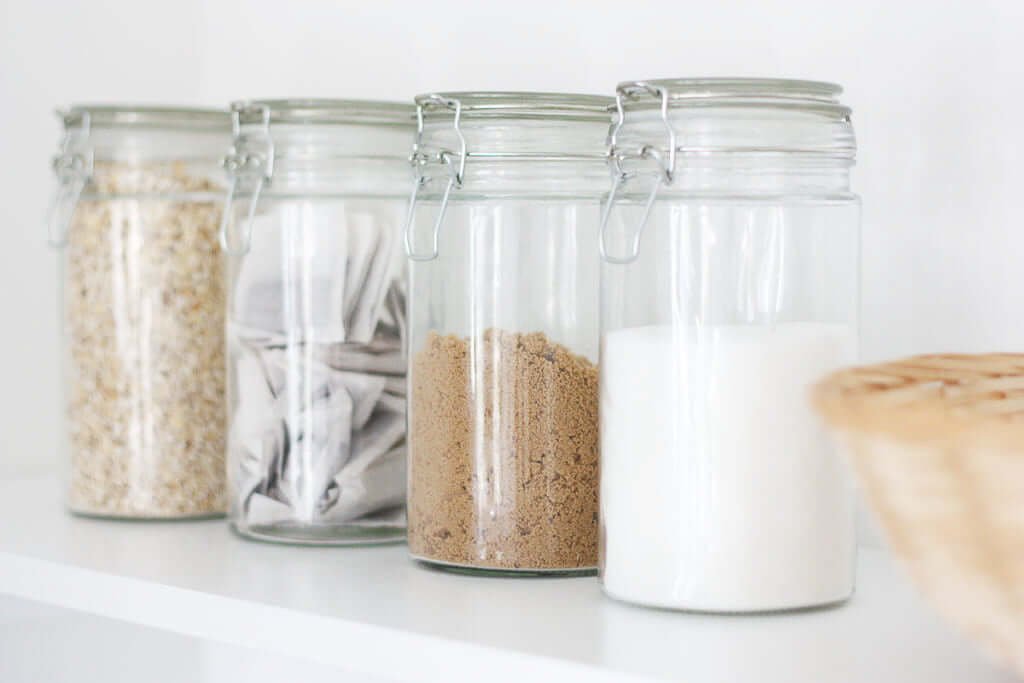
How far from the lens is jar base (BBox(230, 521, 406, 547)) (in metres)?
0.87

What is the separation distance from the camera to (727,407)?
0.67m

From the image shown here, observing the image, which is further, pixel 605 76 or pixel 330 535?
pixel 605 76

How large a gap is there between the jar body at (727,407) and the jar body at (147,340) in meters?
0.34

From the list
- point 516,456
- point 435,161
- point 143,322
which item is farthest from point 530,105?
point 143,322

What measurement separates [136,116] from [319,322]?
0.22 meters

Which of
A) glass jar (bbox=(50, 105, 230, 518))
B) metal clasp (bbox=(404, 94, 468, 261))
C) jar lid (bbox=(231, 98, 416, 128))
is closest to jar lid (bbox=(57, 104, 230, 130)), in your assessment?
glass jar (bbox=(50, 105, 230, 518))

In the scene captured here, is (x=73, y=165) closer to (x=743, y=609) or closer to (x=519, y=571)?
(x=519, y=571)

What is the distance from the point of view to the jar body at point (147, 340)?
3.14 ft

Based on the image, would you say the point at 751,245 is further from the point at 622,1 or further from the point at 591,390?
the point at 622,1

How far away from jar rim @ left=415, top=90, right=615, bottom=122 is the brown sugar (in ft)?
0.37

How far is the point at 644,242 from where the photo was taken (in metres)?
0.72

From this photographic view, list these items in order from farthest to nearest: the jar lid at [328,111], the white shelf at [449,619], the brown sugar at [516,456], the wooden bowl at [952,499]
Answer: the jar lid at [328,111] < the brown sugar at [516,456] < the white shelf at [449,619] < the wooden bowl at [952,499]

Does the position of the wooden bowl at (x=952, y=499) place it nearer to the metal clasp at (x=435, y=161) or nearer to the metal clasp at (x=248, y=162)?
the metal clasp at (x=435, y=161)

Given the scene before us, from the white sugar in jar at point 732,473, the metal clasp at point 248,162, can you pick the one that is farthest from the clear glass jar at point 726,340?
the metal clasp at point 248,162
